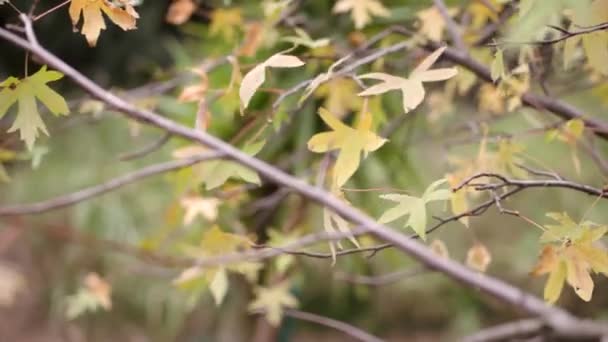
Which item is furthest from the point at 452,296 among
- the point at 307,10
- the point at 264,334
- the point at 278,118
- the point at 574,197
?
the point at 278,118

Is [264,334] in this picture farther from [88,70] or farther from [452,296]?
[88,70]

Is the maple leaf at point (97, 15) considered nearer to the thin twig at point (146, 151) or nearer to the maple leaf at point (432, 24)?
the thin twig at point (146, 151)

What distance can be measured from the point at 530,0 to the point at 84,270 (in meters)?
2.03

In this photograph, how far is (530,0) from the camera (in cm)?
51

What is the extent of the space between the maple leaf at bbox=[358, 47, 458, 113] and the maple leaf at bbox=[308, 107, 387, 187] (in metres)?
0.04

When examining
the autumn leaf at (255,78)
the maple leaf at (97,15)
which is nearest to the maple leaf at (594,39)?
the autumn leaf at (255,78)

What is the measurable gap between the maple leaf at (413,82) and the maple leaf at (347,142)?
0.04 meters

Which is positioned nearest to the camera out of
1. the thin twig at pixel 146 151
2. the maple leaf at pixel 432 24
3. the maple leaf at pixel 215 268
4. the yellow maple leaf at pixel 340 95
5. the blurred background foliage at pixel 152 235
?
the maple leaf at pixel 215 268

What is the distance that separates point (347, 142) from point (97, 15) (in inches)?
9.5

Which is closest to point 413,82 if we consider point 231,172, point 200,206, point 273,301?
point 231,172

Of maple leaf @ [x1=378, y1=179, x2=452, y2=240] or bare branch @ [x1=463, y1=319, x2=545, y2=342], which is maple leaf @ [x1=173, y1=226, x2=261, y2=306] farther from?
bare branch @ [x1=463, y1=319, x2=545, y2=342]

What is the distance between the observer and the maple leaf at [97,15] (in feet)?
2.12

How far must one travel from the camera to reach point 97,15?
2.17 feet

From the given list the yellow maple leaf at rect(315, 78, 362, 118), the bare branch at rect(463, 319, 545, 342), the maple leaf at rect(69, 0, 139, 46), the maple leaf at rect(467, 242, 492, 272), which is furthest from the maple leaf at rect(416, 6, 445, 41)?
the bare branch at rect(463, 319, 545, 342)
